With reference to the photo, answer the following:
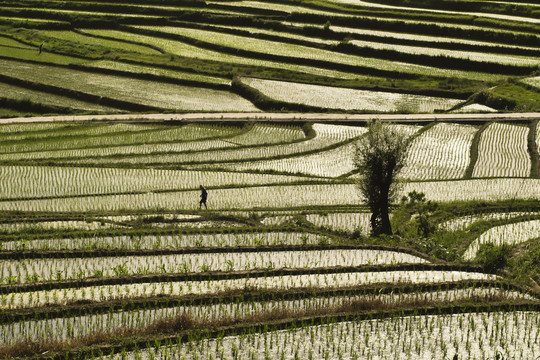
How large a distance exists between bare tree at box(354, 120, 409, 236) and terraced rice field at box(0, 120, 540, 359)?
1.70 ft

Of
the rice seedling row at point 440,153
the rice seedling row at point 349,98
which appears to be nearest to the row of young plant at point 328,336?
the rice seedling row at point 440,153

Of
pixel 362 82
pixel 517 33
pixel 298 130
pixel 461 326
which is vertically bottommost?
pixel 461 326

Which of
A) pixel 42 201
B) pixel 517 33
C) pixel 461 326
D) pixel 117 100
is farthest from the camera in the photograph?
pixel 517 33

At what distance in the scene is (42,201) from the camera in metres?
19.8

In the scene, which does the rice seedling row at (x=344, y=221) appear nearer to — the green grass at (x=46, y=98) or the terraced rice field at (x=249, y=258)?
the terraced rice field at (x=249, y=258)

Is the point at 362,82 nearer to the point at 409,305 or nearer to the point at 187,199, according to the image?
the point at 187,199

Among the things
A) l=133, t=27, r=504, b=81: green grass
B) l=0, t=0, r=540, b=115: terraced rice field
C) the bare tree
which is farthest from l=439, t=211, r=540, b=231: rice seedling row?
l=133, t=27, r=504, b=81: green grass

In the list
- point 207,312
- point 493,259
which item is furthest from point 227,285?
point 493,259

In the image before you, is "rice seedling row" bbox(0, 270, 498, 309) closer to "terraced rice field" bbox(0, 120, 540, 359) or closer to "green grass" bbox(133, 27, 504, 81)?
"terraced rice field" bbox(0, 120, 540, 359)

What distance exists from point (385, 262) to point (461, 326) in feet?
9.63

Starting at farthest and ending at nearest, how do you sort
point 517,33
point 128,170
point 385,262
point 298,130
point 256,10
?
point 256,10, point 517,33, point 298,130, point 128,170, point 385,262

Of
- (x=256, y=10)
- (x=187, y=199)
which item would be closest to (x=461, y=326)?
Result: (x=187, y=199)

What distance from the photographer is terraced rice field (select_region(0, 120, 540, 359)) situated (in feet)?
35.7

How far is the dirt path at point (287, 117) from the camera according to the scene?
28469 mm
